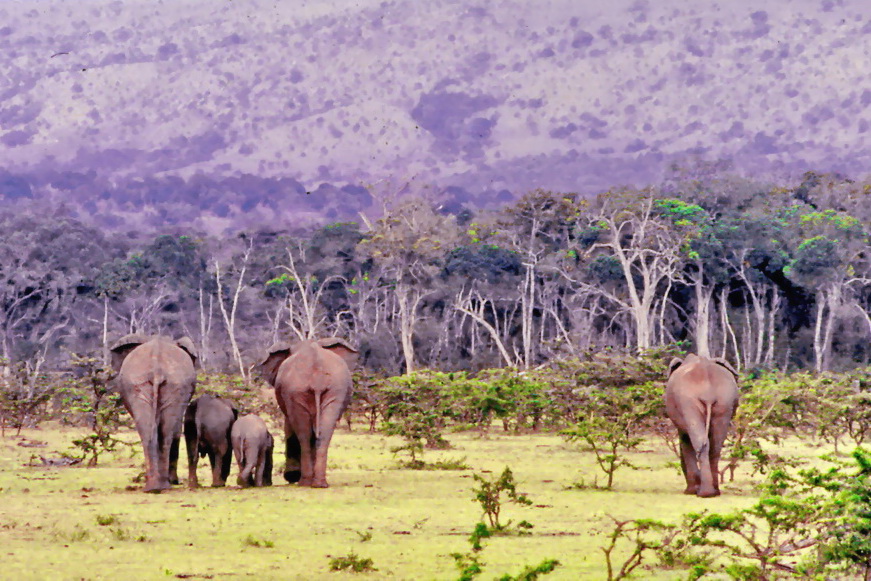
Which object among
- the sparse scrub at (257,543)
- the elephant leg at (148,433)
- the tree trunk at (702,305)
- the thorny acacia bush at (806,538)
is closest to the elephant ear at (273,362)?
the elephant leg at (148,433)

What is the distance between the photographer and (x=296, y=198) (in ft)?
397

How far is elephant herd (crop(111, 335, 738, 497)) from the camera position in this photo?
14.2 meters

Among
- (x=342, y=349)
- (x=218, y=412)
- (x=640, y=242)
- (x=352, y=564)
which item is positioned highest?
(x=640, y=242)

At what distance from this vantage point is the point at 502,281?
5584 cm

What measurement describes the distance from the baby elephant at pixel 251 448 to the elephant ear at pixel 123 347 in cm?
158

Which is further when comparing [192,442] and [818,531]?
[192,442]

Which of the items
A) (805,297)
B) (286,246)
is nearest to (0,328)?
(286,246)

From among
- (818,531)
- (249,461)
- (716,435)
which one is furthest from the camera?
(249,461)

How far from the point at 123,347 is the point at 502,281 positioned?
41.3 metres

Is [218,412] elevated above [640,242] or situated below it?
below

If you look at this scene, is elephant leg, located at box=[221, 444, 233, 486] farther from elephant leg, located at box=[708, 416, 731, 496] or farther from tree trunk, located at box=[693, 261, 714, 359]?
tree trunk, located at box=[693, 261, 714, 359]

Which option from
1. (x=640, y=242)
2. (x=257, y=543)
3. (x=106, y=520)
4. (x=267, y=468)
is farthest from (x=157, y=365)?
(x=640, y=242)

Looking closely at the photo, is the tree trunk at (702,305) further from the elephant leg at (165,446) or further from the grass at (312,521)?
the elephant leg at (165,446)

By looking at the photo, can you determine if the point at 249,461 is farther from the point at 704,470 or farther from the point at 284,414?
the point at 704,470
